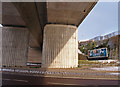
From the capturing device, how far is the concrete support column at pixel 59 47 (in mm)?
19719

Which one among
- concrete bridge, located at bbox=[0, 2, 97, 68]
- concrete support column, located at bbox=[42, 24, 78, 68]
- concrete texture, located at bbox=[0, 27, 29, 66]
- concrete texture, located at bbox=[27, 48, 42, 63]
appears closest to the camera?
concrete bridge, located at bbox=[0, 2, 97, 68]

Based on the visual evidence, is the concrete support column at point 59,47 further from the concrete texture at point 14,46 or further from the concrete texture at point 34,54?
the concrete texture at point 34,54

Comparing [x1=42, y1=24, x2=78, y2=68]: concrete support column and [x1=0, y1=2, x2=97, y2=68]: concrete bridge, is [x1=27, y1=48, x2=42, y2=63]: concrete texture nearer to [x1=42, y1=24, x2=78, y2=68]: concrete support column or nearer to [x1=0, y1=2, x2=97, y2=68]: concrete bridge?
[x1=0, y1=2, x2=97, y2=68]: concrete bridge

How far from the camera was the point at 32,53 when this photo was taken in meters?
71.9

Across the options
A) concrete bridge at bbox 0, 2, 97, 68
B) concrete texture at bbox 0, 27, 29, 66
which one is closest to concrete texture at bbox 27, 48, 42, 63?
concrete texture at bbox 0, 27, 29, 66

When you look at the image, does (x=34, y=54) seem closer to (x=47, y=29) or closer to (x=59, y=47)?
(x=47, y=29)

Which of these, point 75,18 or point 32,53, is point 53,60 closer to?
point 75,18

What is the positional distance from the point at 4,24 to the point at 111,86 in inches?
885

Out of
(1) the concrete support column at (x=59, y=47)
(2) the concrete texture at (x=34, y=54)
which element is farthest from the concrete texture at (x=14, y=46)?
(2) the concrete texture at (x=34, y=54)

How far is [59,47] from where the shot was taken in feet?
65.9

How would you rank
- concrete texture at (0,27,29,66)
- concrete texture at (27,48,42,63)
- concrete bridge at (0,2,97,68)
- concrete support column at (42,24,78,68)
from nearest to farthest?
concrete bridge at (0,2,97,68)
concrete support column at (42,24,78,68)
concrete texture at (0,27,29,66)
concrete texture at (27,48,42,63)

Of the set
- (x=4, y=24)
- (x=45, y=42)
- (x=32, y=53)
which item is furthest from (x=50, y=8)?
(x=32, y=53)

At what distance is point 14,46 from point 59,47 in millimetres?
9755

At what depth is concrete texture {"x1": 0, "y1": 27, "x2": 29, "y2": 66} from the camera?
23.4 meters
